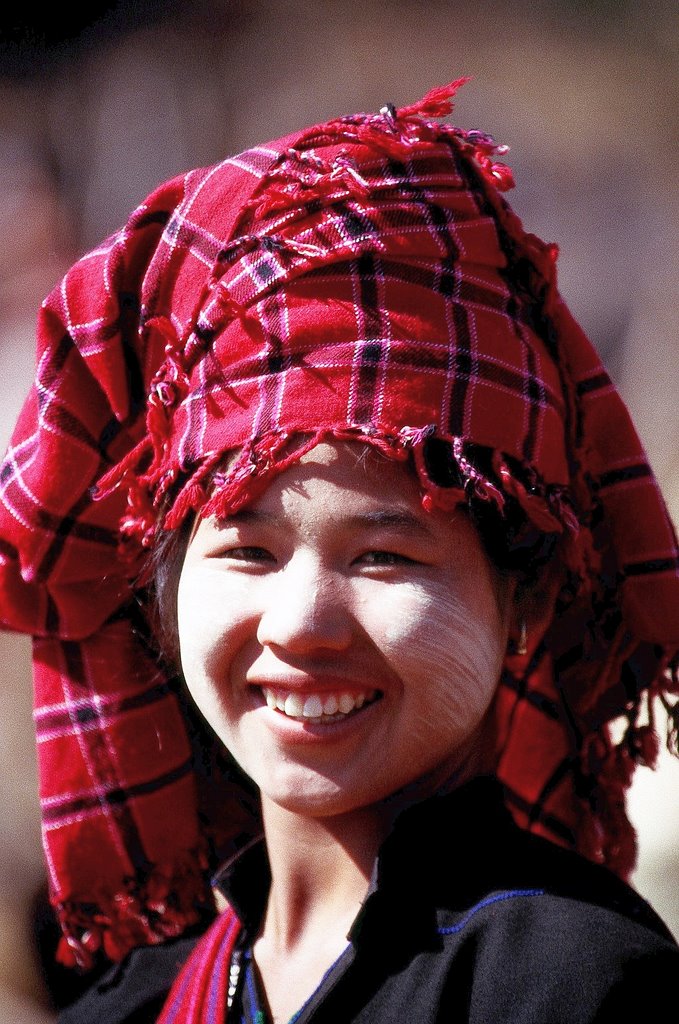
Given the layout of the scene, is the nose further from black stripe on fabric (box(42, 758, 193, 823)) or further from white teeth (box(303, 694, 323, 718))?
black stripe on fabric (box(42, 758, 193, 823))

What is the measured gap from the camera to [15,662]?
8.96ft

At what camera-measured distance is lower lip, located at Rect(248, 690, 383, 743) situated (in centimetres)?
117

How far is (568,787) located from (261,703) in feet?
1.46

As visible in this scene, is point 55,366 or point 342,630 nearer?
point 342,630

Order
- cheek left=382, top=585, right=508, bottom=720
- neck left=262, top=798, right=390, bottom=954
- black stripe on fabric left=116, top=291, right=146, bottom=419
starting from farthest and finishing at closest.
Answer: black stripe on fabric left=116, top=291, right=146, bottom=419, neck left=262, top=798, right=390, bottom=954, cheek left=382, top=585, right=508, bottom=720

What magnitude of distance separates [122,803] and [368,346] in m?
0.67

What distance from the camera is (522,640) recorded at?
1388 mm

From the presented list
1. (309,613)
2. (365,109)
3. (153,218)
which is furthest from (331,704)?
(365,109)

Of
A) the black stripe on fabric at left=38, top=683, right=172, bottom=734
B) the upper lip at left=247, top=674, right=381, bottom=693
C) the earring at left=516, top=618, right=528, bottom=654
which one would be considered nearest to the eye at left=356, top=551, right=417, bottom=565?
the upper lip at left=247, top=674, right=381, bottom=693

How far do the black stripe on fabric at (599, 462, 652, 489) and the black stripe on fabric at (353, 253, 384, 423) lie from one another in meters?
0.34

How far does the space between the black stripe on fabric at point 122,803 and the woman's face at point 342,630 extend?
1.00ft

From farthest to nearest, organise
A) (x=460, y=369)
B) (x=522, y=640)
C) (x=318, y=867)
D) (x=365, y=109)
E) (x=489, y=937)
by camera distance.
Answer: (x=365, y=109) → (x=522, y=640) → (x=318, y=867) → (x=460, y=369) → (x=489, y=937)

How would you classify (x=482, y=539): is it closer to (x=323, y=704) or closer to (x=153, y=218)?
(x=323, y=704)

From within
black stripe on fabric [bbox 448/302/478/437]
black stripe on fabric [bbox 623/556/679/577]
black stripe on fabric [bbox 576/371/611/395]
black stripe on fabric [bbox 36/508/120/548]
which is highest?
black stripe on fabric [bbox 448/302/478/437]
